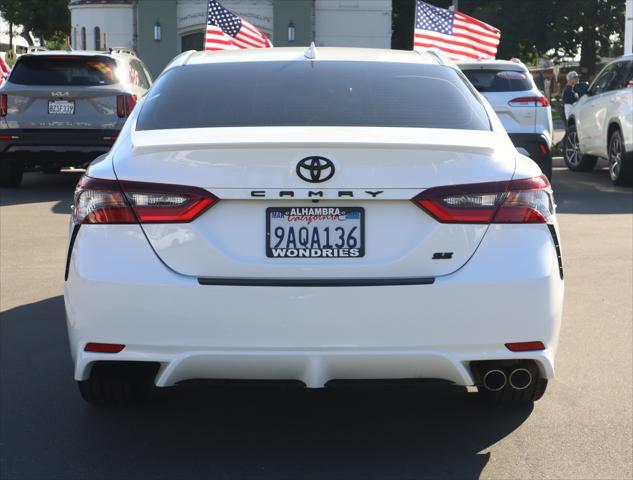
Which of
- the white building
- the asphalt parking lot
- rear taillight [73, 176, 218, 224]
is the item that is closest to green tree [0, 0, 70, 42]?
the white building

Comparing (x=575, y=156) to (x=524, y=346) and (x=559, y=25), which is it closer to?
(x=524, y=346)

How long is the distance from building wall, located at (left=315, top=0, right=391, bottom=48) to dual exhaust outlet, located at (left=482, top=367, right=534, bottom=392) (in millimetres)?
42448

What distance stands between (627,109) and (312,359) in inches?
465

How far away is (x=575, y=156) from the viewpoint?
709 inches

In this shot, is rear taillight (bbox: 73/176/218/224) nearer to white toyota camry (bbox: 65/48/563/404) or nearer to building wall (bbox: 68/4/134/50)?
white toyota camry (bbox: 65/48/563/404)

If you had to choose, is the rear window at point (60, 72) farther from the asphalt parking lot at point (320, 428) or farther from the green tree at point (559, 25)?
the green tree at point (559, 25)

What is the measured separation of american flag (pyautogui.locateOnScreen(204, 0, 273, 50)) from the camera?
19188 millimetres

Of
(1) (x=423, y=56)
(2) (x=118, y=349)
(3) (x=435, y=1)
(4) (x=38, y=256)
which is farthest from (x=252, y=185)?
(3) (x=435, y=1)

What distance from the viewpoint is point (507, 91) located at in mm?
14867

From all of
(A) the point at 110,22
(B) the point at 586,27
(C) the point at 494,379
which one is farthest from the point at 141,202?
(B) the point at 586,27

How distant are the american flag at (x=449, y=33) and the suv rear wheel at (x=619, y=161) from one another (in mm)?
5587

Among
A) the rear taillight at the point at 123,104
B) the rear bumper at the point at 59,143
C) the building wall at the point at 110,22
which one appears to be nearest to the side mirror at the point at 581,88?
the rear taillight at the point at 123,104

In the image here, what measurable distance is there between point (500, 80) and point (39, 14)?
5928 centimetres

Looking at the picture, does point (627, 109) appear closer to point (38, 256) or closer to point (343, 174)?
point (38, 256)
